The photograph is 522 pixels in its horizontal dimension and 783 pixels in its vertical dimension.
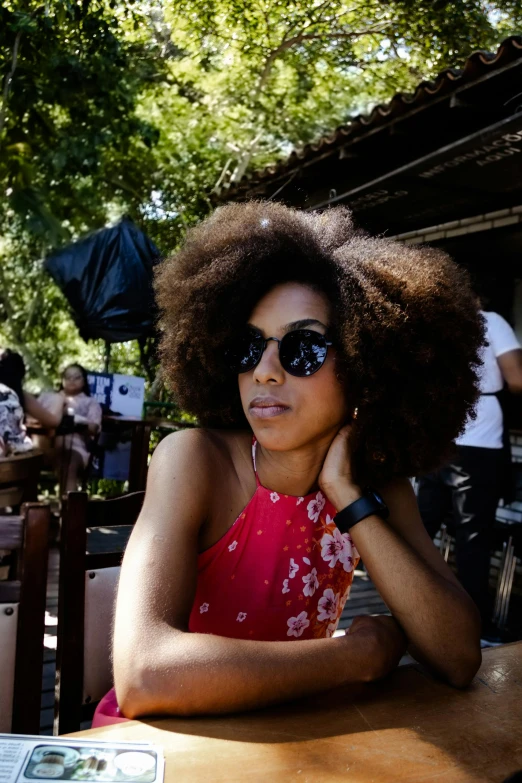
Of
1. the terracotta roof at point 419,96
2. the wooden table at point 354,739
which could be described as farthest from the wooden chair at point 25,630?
the terracotta roof at point 419,96

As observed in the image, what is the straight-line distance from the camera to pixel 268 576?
1.64 meters

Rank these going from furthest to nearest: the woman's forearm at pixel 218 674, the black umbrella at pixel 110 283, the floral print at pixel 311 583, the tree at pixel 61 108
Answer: the black umbrella at pixel 110 283
the tree at pixel 61 108
the floral print at pixel 311 583
the woman's forearm at pixel 218 674

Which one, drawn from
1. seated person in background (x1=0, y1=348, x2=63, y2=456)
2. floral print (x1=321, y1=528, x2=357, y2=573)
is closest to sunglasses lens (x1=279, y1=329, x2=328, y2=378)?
floral print (x1=321, y1=528, x2=357, y2=573)

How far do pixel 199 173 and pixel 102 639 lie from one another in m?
10.4

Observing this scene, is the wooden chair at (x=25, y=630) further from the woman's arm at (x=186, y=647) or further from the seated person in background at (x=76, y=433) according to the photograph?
the seated person in background at (x=76, y=433)

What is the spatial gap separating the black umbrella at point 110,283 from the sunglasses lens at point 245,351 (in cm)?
498

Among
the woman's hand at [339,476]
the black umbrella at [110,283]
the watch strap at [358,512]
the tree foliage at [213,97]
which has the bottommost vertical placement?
the watch strap at [358,512]

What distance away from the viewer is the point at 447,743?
1.11m

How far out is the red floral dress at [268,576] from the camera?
1631 millimetres

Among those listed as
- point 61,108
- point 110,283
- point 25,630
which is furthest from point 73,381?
point 25,630

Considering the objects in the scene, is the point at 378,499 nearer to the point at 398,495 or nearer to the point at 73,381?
the point at 398,495

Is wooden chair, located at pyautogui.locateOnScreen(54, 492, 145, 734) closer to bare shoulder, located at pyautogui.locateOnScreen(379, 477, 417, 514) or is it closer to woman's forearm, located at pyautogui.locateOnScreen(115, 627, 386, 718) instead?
woman's forearm, located at pyautogui.locateOnScreen(115, 627, 386, 718)

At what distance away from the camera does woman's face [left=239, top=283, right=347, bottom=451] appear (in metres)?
1.66

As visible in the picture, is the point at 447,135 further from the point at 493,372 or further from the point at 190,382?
the point at 190,382
